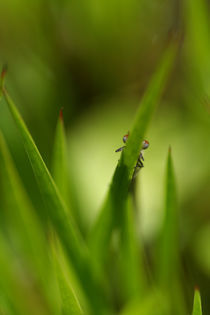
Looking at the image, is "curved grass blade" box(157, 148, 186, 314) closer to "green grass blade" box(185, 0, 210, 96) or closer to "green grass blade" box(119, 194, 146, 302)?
"green grass blade" box(119, 194, 146, 302)

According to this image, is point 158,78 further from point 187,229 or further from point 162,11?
point 162,11

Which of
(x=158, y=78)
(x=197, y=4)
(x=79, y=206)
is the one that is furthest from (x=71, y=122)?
(x=158, y=78)

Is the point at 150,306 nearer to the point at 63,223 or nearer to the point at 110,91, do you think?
the point at 63,223

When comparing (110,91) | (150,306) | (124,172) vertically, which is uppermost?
(110,91)

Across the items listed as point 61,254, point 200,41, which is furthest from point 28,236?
point 200,41

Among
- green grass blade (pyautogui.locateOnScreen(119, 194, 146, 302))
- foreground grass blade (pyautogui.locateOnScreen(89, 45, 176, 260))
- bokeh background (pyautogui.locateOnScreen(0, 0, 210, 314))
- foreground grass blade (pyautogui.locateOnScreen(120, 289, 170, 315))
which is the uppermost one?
bokeh background (pyautogui.locateOnScreen(0, 0, 210, 314))

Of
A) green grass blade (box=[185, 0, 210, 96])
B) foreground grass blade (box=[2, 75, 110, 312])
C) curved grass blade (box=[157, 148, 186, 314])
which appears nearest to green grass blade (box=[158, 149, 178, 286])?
curved grass blade (box=[157, 148, 186, 314])
